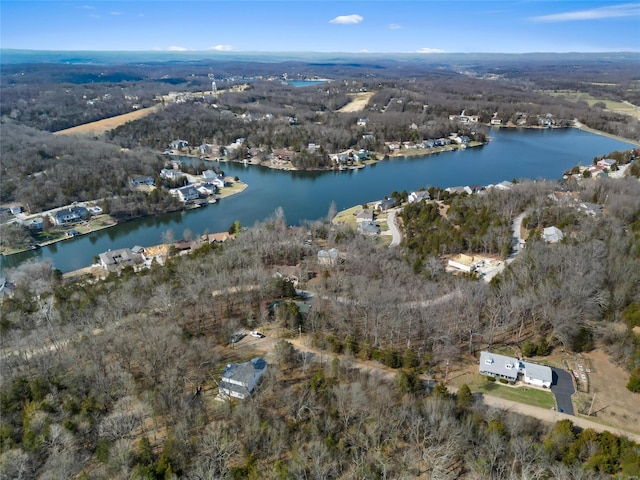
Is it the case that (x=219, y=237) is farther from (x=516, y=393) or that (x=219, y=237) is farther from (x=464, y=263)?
(x=516, y=393)

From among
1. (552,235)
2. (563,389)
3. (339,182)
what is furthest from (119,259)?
(552,235)

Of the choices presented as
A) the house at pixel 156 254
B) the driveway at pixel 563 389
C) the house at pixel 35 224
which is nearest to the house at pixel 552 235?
the driveway at pixel 563 389

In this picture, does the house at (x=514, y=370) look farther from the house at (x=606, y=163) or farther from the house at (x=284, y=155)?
the house at (x=284, y=155)

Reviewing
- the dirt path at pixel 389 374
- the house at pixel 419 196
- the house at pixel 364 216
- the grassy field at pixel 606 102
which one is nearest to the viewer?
the dirt path at pixel 389 374

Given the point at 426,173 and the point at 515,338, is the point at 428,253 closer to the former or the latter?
the point at 515,338

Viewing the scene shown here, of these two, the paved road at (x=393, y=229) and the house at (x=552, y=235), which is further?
the paved road at (x=393, y=229)

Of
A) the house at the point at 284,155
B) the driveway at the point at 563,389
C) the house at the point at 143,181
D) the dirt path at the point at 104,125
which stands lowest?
the driveway at the point at 563,389

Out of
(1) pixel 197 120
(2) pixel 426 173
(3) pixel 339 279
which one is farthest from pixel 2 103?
(3) pixel 339 279
